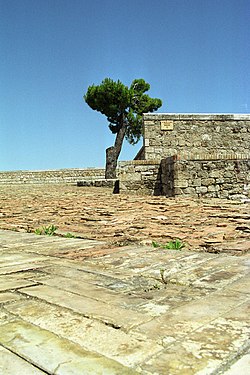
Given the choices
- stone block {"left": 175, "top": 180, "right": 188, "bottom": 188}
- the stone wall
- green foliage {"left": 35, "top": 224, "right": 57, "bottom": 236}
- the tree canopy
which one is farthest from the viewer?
the tree canopy

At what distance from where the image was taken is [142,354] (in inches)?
43.4

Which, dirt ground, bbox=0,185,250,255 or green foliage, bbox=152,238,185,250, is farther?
dirt ground, bbox=0,185,250,255

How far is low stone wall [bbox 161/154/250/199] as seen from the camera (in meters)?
7.86

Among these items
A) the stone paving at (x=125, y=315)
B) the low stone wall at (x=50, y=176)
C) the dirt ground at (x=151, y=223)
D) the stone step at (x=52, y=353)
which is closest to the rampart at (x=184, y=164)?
the low stone wall at (x=50, y=176)

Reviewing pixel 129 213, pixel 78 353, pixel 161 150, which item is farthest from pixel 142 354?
pixel 161 150

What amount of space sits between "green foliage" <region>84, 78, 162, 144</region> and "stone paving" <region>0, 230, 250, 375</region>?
80.0ft

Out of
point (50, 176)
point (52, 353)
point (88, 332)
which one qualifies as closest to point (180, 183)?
point (88, 332)

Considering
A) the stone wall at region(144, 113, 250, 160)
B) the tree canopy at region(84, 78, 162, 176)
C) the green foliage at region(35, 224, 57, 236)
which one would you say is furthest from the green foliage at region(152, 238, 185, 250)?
the tree canopy at region(84, 78, 162, 176)

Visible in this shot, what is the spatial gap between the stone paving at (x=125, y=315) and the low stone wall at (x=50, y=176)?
1866cm

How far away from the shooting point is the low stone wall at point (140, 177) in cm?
905

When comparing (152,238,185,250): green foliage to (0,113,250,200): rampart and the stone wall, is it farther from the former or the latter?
the stone wall

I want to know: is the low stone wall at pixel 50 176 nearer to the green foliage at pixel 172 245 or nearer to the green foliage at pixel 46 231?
the green foliage at pixel 46 231

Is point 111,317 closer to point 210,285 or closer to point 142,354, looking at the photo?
point 142,354

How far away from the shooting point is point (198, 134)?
41.4ft
